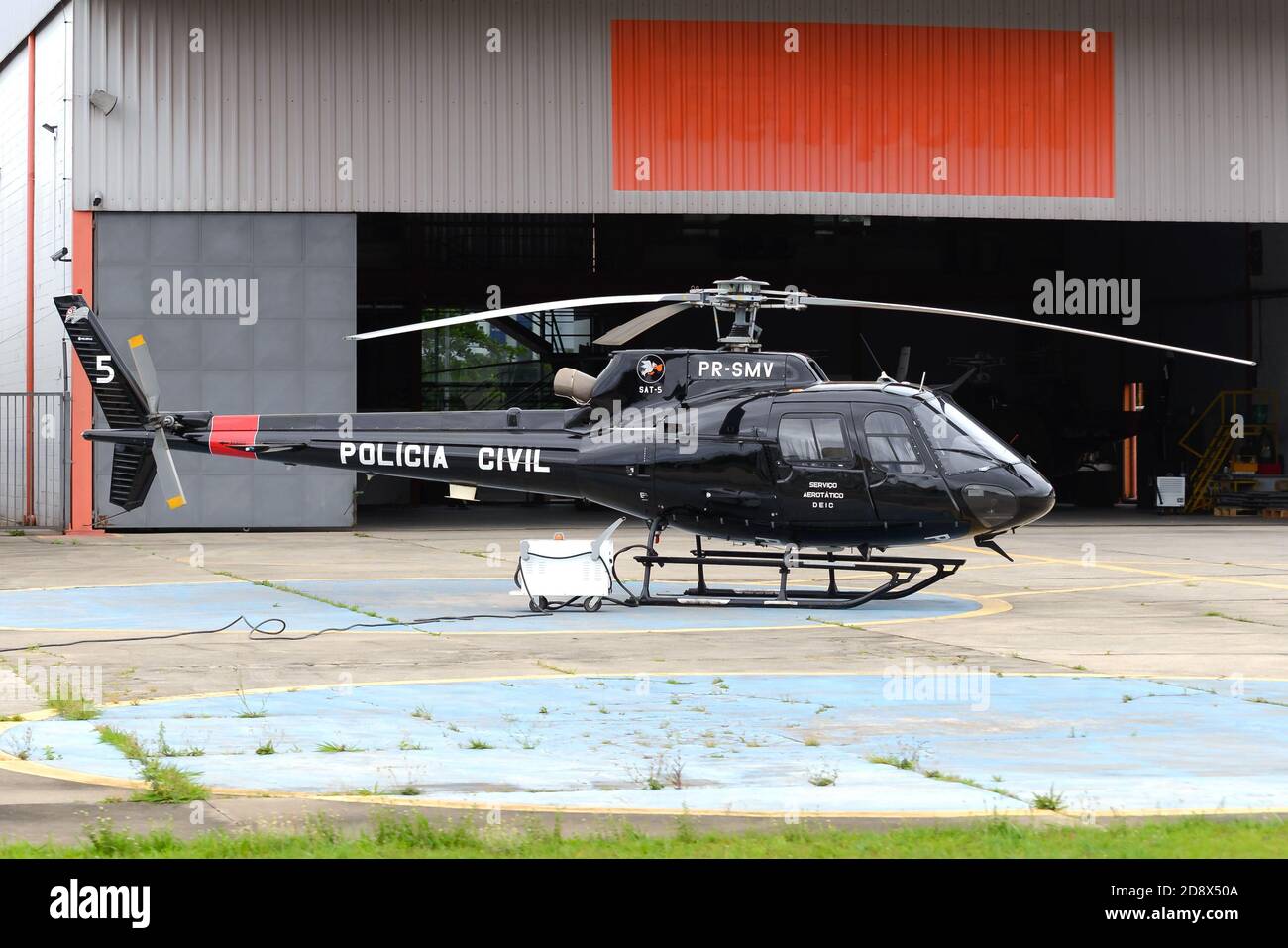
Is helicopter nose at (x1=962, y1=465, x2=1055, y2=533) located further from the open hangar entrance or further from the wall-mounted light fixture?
the open hangar entrance

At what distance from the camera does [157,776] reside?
746 centimetres

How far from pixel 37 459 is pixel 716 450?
65.5 feet

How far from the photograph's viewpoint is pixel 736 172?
29500 mm

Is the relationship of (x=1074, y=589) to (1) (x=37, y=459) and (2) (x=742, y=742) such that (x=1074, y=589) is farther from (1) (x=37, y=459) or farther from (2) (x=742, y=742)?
(1) (x=37, y=459)

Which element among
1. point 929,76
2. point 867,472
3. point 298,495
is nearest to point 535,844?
point 867,472

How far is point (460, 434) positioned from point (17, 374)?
20.6 m

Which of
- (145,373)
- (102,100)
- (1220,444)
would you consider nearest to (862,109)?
(102,100)

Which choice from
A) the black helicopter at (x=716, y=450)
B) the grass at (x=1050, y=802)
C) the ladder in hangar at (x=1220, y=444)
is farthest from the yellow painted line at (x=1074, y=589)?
the ladder in hangar at (x=1220, y=444)

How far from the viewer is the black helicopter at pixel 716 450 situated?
15.5 m

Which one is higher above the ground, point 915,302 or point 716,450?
point 915,302

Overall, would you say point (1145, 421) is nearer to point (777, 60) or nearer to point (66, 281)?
point (777, 60)

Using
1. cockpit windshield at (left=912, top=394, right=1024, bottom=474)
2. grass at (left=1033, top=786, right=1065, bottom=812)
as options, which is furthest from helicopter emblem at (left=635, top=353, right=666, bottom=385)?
grass at (left=1033, top=786, right=1065, bottom=812)

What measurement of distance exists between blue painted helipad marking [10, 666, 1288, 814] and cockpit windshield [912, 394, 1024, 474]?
440 centimetres

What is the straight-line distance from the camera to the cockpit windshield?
15484 millimetres
